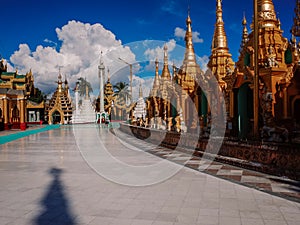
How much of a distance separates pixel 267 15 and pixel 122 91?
5677 cm

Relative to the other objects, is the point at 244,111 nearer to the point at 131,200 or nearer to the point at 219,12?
the point at 219,12

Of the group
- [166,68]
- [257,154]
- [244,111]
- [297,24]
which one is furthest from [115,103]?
[257,154]

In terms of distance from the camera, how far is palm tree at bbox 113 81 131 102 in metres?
65.8

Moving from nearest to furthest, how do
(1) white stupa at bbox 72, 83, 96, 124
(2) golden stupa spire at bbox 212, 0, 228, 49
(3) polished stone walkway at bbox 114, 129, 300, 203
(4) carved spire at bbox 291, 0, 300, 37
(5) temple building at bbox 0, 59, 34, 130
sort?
(3) polished stone walkway at bbox 114, 129, 300, 203 → (2) golden stupa spire at bbox 212, 0, 228, 49 → (4) carved spire at bbox 291, 0, 300, 37 → (5) temple building at bbox 0, 59, 34, 130 → (1) white stupa at bbox 72, 83, 96, 124

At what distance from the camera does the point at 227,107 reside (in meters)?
12.8

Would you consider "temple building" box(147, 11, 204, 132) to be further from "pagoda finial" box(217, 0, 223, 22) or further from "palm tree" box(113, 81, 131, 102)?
"palm tree" box(113, 81, 131, 102)

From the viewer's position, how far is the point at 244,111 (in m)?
12.2

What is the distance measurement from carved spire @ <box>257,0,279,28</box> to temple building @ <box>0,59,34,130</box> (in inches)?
1144

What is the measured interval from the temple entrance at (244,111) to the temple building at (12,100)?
27640 mm

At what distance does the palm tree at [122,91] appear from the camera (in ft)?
216

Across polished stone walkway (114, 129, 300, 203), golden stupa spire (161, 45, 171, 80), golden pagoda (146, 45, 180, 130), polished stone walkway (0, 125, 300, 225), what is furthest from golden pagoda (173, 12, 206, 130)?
polished stone walkway (0, 125, 300, 225)

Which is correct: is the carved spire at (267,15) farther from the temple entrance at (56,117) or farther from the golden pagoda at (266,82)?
the temple entrance at (56,117)

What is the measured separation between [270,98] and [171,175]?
190 inches

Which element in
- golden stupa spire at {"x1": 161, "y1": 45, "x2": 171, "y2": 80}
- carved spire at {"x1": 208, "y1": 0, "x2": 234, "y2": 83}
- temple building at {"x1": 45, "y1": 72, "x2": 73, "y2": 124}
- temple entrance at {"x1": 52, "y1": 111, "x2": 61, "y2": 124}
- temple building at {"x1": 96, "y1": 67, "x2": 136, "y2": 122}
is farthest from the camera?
temple building at {"x1": 96, "y1": 67, "x2": 136, "y2": 122}
